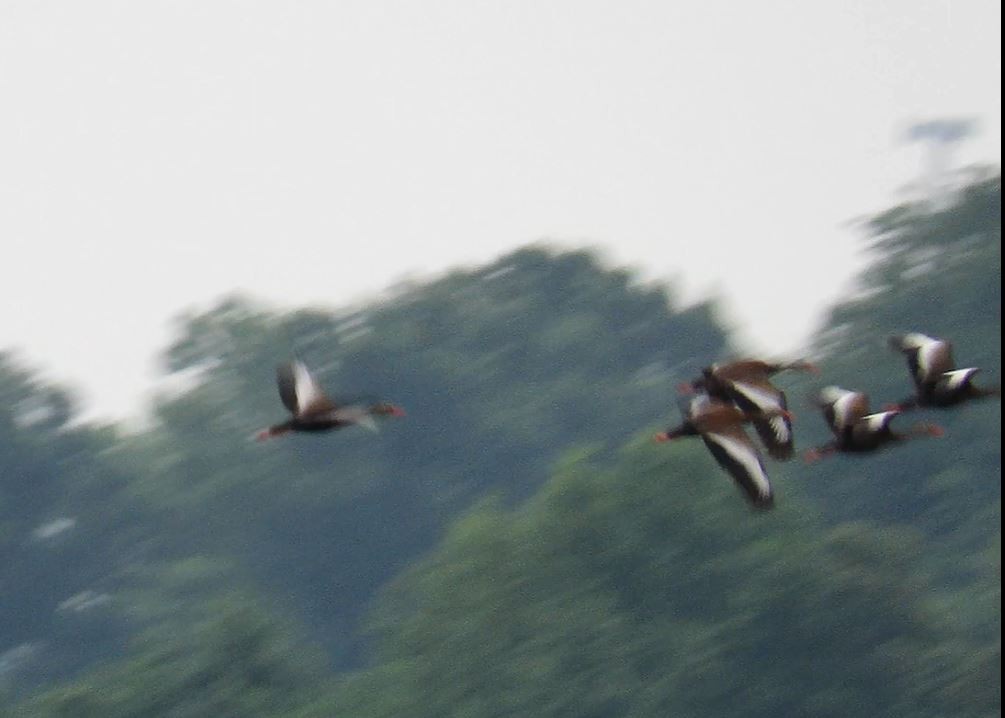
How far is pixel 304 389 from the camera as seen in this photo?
918cm

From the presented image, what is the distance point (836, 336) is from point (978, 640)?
55.4 ft

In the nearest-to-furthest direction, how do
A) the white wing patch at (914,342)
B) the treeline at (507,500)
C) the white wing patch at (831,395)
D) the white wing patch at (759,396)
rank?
the white wing patch at (759,396), the white wing patch at (914,342), the white wing patch at (831,395), the treeline at (507,500)

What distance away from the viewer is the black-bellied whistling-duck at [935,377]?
901cm

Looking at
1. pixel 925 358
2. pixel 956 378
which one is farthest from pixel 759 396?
pixel 956 378

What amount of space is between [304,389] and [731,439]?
1721 mm

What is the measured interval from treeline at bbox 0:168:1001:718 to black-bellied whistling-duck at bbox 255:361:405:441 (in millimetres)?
24749

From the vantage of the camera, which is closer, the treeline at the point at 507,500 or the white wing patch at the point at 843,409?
the white wing patch at the point at 843,409

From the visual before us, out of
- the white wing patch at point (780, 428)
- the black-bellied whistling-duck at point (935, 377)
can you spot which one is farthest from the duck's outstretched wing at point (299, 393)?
the black-bellied whistling-duck at point (935, 377)

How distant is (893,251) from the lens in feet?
178

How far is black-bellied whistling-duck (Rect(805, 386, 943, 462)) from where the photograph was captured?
8.99m

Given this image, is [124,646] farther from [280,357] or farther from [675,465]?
[675,465]

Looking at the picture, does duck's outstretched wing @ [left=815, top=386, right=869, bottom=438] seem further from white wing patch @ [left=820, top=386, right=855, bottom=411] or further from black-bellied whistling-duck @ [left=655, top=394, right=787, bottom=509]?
black-bellied whistling-duck @ [left=655, top=394, right=787, bottom=509]

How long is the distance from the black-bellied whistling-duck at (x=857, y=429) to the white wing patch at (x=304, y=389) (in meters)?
1.98

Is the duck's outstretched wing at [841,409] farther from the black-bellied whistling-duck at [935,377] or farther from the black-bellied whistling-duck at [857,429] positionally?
the black-bellied whistling-duck at [935,377]
